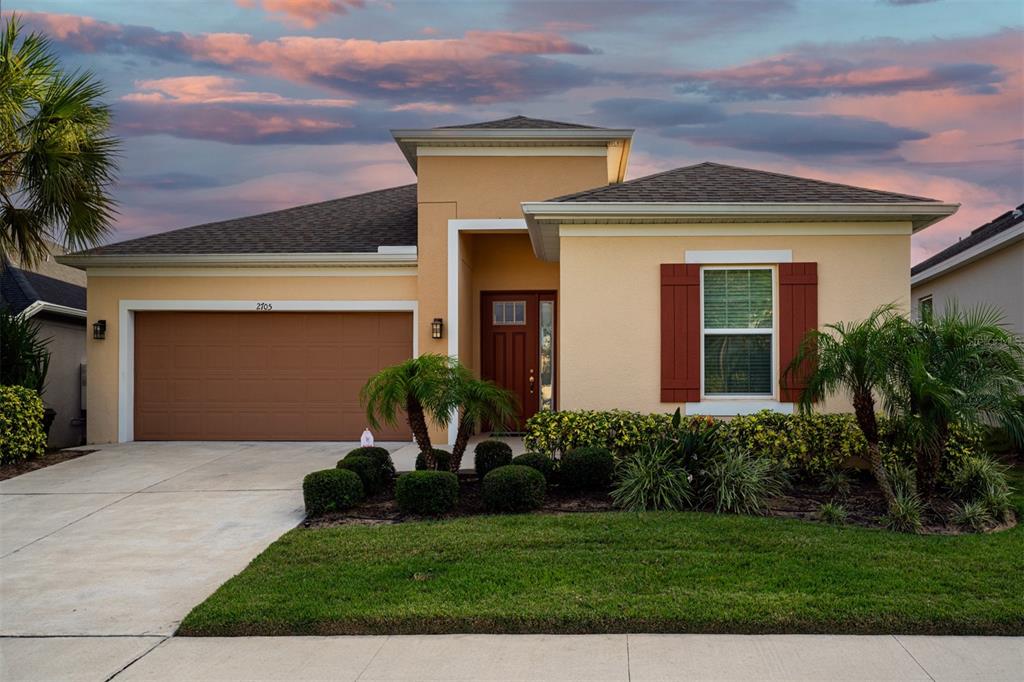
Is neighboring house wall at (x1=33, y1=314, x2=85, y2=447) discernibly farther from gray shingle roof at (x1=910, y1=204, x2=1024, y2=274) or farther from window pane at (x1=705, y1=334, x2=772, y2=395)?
gray shingle roof at (x1=910, y1=204, x2=1024, y2=274)

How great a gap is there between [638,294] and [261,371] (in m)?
7.02

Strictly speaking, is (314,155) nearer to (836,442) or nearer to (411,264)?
(411,264)

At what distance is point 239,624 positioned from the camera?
4797 mm

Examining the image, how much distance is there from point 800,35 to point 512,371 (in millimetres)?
7176

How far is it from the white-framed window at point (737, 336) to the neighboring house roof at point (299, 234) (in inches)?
230

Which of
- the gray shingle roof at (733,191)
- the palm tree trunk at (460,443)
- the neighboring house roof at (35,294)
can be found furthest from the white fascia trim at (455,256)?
the neighboring house roof at (35,294)

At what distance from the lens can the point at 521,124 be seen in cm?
1350

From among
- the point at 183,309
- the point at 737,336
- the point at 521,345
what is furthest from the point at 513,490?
the point at 183,309

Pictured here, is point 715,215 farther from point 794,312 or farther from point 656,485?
point 656,485

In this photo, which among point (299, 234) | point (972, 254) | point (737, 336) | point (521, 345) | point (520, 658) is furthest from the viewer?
point (521, 345)

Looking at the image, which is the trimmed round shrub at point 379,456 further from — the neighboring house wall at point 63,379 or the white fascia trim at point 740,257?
the neighboring house wall at point 63,379

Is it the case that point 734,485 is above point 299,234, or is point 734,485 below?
below

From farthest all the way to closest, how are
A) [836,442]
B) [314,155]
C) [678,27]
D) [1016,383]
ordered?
[314,155] → [678,27] → [836,442] → [1016,383]

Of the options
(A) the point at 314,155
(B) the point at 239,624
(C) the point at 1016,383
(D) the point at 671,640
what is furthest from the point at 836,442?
(A) the point at 314,155
